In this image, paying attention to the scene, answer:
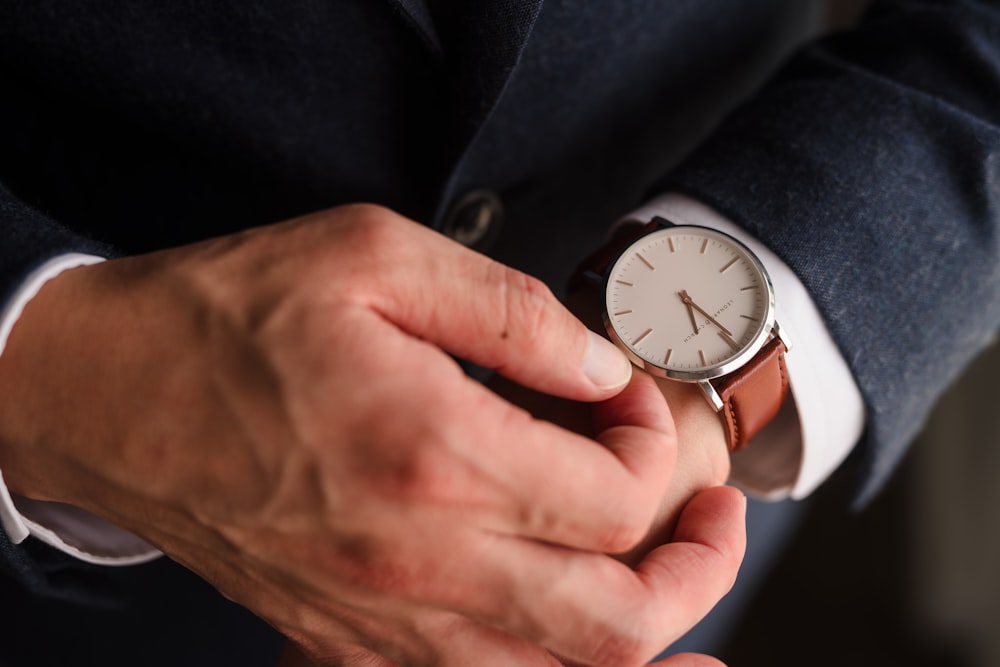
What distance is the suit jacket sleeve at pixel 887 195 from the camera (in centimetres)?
86

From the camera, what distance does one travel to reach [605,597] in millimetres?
627

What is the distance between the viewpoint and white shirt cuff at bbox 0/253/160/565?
0.73 meters

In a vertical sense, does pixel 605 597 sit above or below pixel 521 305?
below

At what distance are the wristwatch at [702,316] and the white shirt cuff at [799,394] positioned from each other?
0.03 m

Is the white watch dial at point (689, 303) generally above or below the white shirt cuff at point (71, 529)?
above

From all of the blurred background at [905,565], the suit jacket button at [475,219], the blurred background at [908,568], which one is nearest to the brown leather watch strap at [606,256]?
the suit jacket button at [475,219]

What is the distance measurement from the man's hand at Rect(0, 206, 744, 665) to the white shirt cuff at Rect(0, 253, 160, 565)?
7 centimetres

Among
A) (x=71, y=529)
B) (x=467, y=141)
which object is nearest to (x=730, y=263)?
(x=467, y=141)

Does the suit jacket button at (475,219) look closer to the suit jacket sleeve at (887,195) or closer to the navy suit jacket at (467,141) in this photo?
the navy suit jacket at (467,141)

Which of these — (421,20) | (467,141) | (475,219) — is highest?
(421,20)

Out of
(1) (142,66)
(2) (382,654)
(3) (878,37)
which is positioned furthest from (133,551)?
(3) (878,37)

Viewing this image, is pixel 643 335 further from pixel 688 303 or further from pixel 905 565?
pixel 905 565

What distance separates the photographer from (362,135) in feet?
3.06

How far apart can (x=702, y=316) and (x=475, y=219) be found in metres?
0.32
